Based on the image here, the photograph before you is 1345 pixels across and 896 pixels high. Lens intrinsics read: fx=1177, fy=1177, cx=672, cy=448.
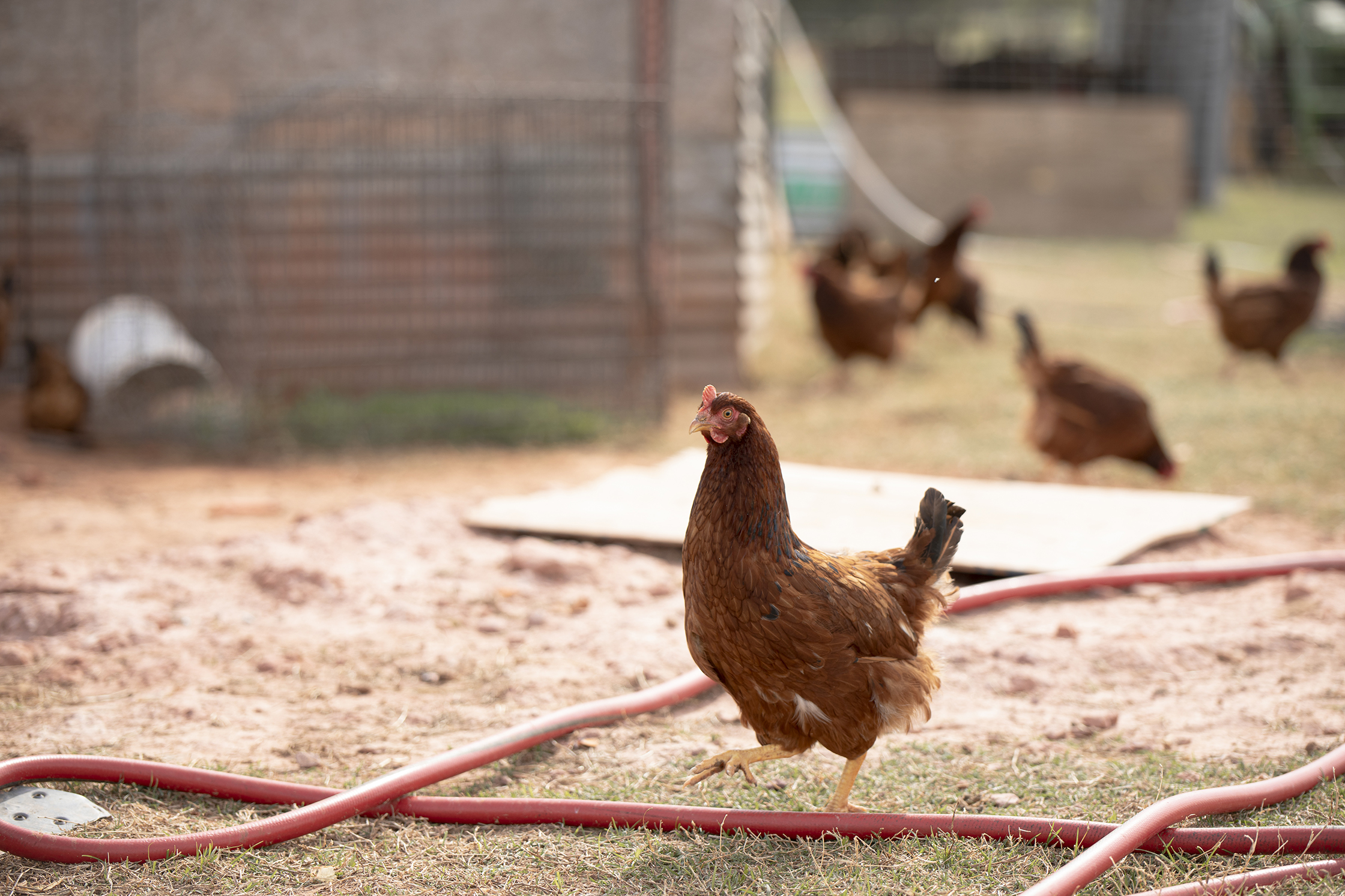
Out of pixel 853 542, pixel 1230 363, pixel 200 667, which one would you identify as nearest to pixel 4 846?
pixel 200 667

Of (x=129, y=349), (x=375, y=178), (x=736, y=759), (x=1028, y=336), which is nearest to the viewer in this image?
(x=736, y=759)

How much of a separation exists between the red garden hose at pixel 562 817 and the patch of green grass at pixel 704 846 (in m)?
0.03

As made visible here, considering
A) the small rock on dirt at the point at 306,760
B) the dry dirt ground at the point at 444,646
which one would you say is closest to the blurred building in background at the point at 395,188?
the dry dirt ground at the point at 444,646

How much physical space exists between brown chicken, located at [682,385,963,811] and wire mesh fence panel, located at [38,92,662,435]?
548cm

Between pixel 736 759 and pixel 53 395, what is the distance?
5.94 metres

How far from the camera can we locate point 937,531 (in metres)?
3.13

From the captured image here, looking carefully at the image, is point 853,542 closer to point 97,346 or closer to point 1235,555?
point 1235,555

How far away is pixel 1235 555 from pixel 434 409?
504 centimetres

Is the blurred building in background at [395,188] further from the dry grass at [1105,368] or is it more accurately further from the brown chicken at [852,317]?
the dry grass at [1105,368]

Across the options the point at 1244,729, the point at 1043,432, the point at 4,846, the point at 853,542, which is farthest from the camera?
the point at 1043,432

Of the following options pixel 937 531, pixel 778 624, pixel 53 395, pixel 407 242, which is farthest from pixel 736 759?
pixel 407 242

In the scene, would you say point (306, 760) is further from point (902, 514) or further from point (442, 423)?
point (442, 423)

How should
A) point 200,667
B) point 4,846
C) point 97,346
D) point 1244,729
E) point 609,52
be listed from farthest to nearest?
point 609,52, point 97,346, point 200,667, point 1244,729, point 4,846

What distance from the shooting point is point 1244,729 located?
352cm
